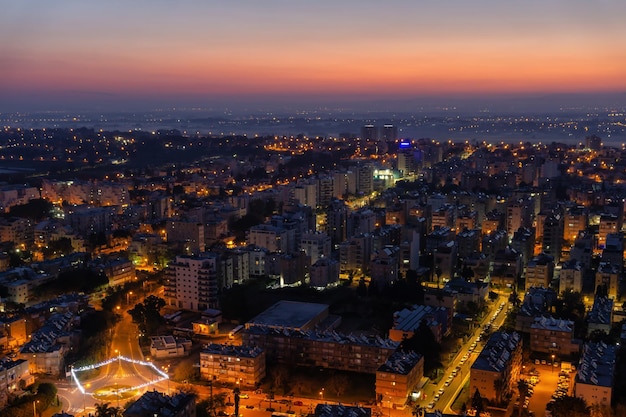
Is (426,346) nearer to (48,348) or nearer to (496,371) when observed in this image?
(496,371)

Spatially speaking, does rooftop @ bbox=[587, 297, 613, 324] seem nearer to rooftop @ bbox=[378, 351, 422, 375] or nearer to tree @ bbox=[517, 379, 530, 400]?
tree @ bbox=[517, 379, 530, 400]

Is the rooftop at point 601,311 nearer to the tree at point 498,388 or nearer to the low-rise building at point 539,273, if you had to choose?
the low-rise building at point 539,273

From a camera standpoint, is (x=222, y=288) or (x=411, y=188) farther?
(x=411, y=188)

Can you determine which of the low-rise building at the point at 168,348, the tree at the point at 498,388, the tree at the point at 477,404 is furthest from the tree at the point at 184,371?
the tree at the point at 498,388

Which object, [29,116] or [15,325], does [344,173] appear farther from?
[29,116]

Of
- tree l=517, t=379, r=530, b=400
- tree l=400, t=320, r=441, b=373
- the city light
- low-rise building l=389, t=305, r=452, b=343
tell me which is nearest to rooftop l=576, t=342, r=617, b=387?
tree l=517, t=379, r=530, b=400

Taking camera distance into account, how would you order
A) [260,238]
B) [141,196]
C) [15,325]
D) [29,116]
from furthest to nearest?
[29,116]
[141,196]
[260,238]
[15,325]

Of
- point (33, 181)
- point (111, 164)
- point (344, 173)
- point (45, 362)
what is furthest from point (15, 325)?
point (111, 164)
